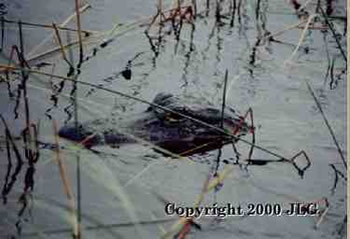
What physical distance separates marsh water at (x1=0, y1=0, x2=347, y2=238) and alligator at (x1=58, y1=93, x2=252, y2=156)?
4 cm

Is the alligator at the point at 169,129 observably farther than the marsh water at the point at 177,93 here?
Yes

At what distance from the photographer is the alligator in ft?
9.27

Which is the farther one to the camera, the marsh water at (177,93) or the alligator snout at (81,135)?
the alligator snout at (81,135)

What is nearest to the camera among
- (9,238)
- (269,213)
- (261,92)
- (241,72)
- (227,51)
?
(9,238)

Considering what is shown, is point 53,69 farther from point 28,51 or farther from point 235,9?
point 235,9

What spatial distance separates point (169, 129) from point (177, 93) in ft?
1.38

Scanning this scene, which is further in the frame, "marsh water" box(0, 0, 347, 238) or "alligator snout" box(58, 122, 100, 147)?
"alligator snout" box(58, 122, 100, 147)

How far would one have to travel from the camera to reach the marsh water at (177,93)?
2.39 m

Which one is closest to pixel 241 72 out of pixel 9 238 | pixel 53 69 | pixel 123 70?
pixel 123 70

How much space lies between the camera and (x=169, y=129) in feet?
9.68

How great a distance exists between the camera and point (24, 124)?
2.92 meters

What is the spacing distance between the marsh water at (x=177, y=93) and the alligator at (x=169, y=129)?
0.04 m

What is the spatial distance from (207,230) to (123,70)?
4.76 ft

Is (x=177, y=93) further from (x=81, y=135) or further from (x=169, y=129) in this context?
(x=81, y=135)
